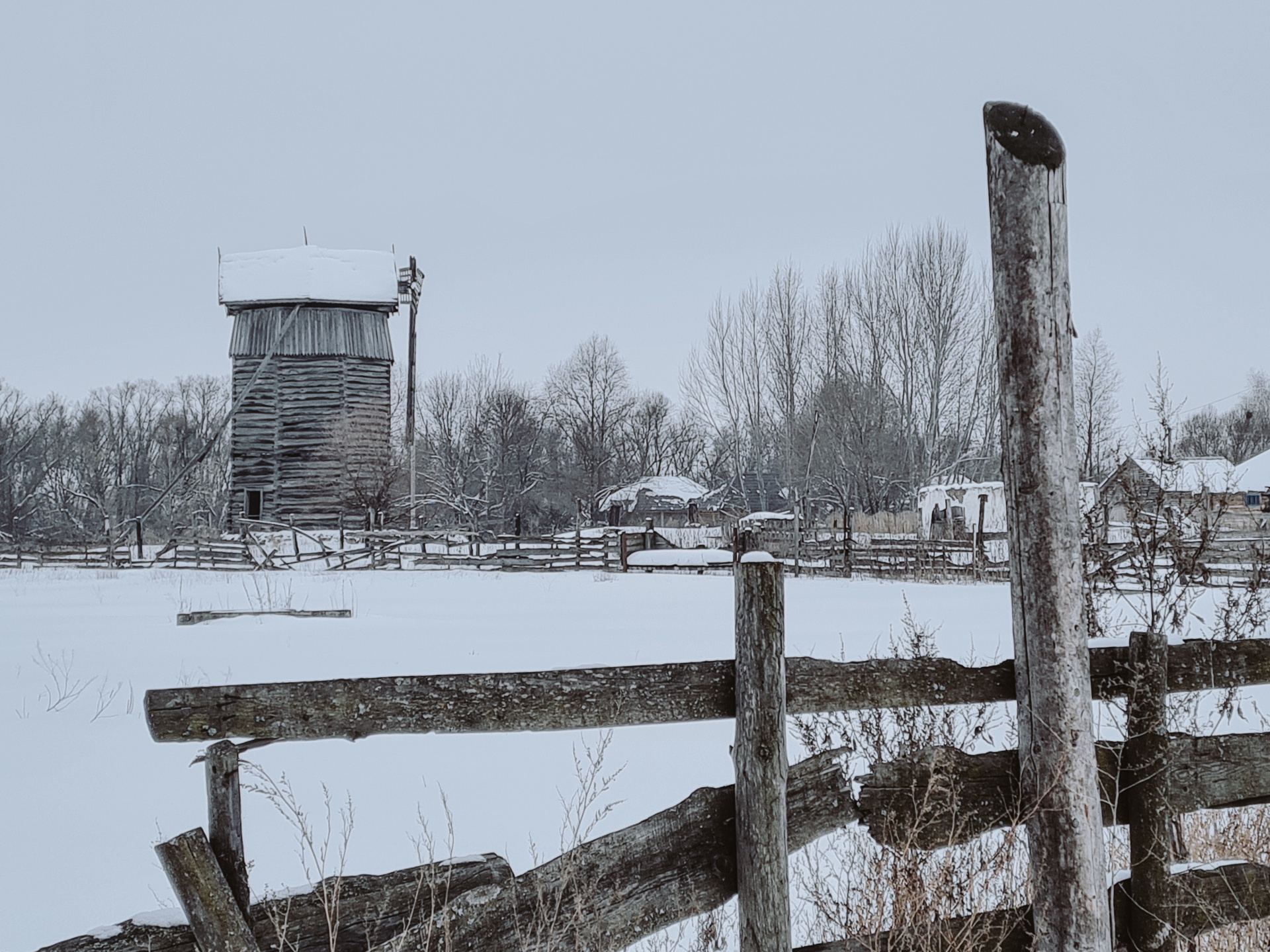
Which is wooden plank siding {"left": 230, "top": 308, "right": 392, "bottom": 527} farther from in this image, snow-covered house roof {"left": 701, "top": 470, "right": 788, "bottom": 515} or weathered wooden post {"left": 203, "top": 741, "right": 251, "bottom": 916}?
weathered wooden post {"left": 203, "top": 741, "right": 251, "bottom": 916}

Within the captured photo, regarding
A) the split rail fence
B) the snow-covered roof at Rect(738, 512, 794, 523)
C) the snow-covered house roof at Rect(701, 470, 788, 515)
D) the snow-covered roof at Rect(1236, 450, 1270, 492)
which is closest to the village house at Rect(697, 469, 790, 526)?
the snow-covered house roof at Rect(701, 470, 788, 515)

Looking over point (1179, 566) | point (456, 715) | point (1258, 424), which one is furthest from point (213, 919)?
point (1258, 424)

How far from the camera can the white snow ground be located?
4.67 meters

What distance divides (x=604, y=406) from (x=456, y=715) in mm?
59886

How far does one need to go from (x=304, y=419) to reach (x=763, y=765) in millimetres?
31961

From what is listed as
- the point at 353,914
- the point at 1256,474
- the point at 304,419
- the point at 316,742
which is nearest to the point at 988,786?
the point at 353,914

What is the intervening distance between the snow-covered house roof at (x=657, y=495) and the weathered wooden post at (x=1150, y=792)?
43.2 metres

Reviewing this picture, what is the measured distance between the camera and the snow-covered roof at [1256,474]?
3817cm

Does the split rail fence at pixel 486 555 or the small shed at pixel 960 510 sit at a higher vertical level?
the small shed at pixel 960 510

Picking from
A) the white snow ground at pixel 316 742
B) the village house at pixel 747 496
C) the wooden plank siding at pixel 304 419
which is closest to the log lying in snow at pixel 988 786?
the white snow ground at pixel 316 742

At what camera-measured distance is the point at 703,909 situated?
2.66 metres

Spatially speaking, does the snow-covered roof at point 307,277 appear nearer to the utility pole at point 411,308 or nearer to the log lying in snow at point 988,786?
the utility pole at point 411,308

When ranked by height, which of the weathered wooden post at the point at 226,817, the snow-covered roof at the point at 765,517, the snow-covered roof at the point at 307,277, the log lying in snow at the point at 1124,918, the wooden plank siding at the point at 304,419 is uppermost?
the snow-covered roof at the point at 307,277

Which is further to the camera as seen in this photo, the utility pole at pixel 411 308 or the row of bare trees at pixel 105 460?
the row of bare trees at pixel 105 460
